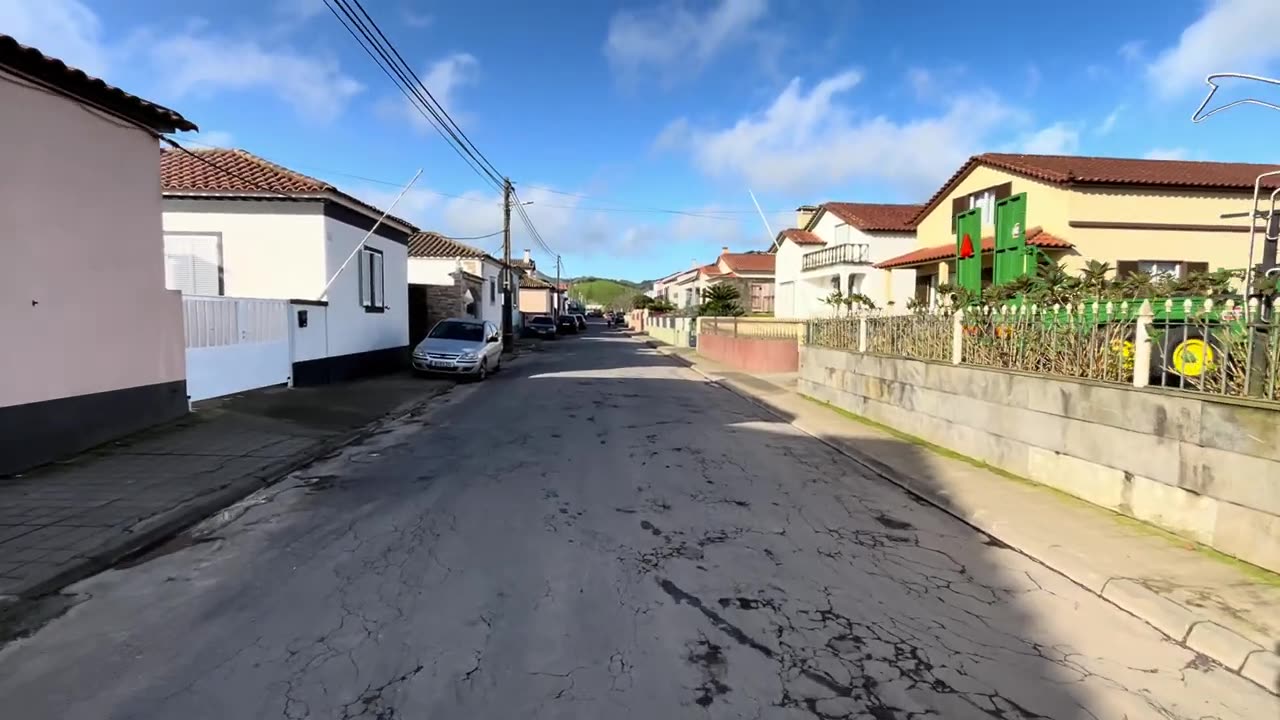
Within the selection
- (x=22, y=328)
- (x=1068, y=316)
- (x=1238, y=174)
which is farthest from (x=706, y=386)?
(x=1238, y=174)

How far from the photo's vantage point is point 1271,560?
4543 mm

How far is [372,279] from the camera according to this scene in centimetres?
1802

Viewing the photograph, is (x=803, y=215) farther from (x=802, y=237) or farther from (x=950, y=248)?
(x=950, y=248)

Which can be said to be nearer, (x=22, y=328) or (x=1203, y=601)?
(x=1203, y=601)

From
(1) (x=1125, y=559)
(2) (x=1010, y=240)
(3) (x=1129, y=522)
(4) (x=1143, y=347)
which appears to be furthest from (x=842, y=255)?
(1) (x=1125, y=559)

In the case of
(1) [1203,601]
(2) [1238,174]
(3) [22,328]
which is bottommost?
(1) [1203,601]

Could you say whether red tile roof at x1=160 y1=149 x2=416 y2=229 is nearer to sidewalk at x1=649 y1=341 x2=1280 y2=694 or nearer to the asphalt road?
the asphalt road

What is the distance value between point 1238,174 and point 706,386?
20.0m

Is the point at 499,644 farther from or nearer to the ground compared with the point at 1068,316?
nearer to the ground

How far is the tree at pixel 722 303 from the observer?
3078 centimetres

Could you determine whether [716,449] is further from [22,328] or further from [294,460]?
[22,328]

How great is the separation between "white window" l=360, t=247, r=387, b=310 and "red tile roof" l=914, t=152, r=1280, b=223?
19879mm

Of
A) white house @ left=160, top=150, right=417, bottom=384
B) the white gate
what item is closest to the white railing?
the white gate

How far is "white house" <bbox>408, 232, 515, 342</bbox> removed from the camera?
25.1 meters
